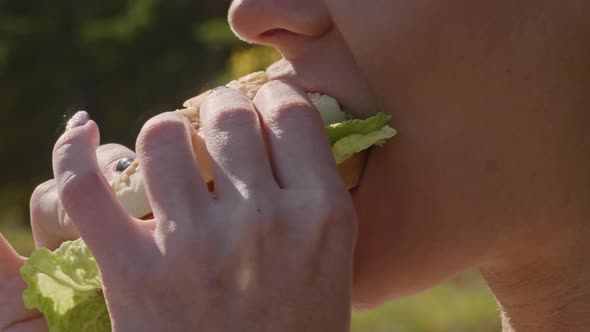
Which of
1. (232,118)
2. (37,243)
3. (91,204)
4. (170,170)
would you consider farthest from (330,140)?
(37,243)

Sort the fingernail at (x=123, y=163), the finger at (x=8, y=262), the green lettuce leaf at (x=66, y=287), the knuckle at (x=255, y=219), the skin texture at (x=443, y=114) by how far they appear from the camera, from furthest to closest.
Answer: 1. the finger at (x=8, y=262)
2. the fingernail at (x=123, y=163)
3. the green lettuce leaf at (x=66, y=287)
4. the skin texture at (x=443, y=114)
5. the knuckle at (x=255, y=219)

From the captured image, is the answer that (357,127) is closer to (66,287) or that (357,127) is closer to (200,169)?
(200,169)

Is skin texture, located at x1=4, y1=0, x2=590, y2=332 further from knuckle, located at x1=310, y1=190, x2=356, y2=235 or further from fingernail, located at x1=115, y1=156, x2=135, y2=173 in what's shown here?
fingernail, located at x1=115, y1=156, x2=135, y2=173

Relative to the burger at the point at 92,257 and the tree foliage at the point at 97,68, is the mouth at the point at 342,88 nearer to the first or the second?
the burger at the point at 92,257

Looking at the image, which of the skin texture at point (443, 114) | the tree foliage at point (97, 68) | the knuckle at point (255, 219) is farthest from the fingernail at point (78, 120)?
the tree foliage at point (97, 68)

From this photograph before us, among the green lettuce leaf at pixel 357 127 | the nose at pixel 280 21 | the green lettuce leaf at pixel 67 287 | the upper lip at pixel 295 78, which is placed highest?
the nose at pixel 280 21

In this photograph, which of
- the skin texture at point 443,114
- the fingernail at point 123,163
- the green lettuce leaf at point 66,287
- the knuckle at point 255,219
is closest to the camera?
the knuckle at point 255,219

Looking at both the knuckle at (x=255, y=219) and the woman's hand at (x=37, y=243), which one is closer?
the knuckle at (x=255, y=219)
